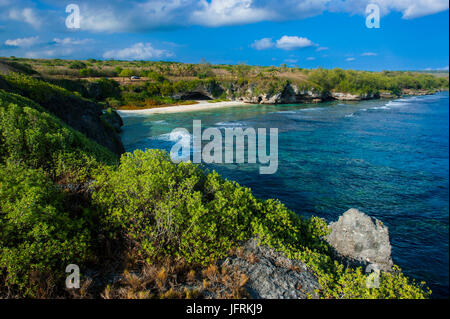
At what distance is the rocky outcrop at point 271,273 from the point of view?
6.92 metres

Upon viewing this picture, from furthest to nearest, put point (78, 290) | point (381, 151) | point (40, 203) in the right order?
1. point (381, 151)
2. point (40, 203)
3. point (78, 290)

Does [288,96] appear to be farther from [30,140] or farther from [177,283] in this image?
[177,283]

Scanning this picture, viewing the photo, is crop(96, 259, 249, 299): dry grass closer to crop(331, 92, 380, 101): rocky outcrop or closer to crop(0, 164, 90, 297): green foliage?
crop(0, 164, 90, 297): green foliage

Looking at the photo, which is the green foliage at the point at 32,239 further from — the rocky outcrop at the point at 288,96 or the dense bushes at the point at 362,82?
the dense bushes at the point at 362,82

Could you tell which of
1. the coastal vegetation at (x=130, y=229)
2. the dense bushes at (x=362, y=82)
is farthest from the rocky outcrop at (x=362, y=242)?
the dense bushes at (x=362, y=82)

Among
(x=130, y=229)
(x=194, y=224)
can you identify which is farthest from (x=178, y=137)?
(x=194, y=224)

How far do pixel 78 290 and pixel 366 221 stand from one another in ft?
33.9

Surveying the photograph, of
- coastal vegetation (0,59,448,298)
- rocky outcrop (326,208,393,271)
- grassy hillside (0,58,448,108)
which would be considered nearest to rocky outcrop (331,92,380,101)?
grassy hillside (0,58,448,108)

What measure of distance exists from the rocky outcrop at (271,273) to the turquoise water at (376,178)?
7.55 m

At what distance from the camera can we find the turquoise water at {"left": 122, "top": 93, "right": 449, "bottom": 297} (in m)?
13.8

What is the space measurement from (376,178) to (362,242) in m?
15.5
